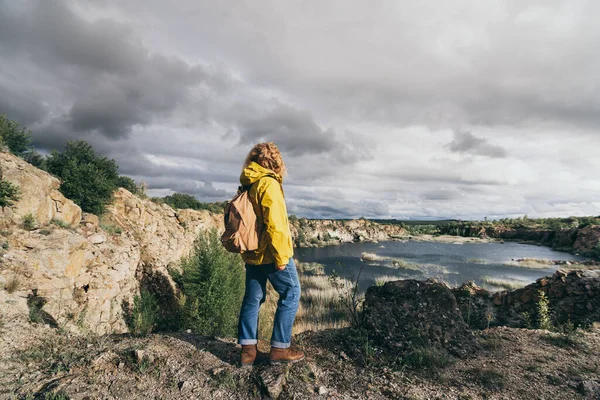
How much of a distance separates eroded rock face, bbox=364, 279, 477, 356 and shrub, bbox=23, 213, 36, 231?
763 cm

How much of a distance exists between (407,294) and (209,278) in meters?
5.95

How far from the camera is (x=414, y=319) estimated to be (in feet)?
13.6

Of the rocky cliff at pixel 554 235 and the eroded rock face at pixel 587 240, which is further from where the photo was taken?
the rocky cliff at pixel 554 235

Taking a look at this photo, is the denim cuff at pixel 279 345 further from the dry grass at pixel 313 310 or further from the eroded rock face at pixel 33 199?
the eroded rock face at pixel 33 199

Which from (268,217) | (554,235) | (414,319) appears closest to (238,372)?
(268,217)

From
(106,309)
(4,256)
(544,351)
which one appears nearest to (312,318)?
(106,309)

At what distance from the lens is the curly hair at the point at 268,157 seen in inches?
124

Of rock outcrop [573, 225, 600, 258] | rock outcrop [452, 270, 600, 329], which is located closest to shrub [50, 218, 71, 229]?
rock outcrop [452, 270, 600, 329]

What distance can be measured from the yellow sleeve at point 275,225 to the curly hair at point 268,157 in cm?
37

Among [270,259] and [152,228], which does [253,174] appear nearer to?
[270,259]

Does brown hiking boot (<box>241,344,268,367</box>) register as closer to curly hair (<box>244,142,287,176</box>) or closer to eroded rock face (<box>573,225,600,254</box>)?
curly hair (<box>244,142,287,176</box>)

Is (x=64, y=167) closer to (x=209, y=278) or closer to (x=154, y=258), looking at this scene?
(x=154, y=258)

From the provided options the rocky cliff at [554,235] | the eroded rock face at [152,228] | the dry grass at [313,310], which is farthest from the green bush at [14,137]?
the rocky cliff at [554,235]

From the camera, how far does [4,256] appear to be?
5.07 meters
